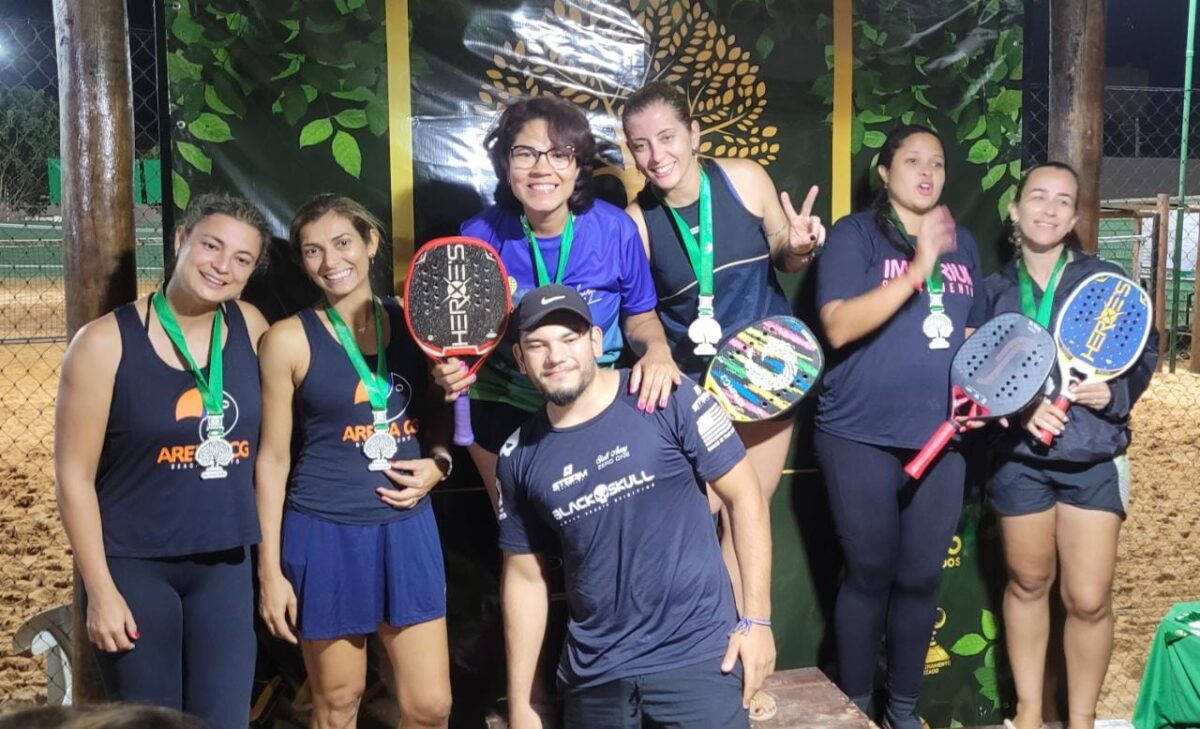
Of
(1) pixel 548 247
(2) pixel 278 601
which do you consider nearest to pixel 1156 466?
(1) pixel 548 247

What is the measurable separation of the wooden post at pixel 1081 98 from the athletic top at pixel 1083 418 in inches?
20.3

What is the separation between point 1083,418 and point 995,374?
36 centimetres

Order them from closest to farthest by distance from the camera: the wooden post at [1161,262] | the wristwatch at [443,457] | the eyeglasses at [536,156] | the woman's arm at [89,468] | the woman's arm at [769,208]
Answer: the woman's arm at [89,468] → the eyeglasses at [536,156] → the wristwatch at [443,457] → the woman's arm at [769,208] → the wooden post at [1161,262]

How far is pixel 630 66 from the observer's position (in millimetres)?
3820

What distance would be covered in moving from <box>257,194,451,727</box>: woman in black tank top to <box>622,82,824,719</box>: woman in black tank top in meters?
0.86

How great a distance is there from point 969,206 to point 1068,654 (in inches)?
66.8

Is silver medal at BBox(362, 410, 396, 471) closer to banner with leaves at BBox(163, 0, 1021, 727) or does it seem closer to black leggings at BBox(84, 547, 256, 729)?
black leggings at BBox(84, 547, 256, 729)

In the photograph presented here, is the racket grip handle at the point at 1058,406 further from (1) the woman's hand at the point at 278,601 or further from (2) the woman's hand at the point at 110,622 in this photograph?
(2) the woman's hand at the point at 110,622

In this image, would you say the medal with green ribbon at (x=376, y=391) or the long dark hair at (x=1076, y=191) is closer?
the medal with green ribbon at (x=376, y=391)

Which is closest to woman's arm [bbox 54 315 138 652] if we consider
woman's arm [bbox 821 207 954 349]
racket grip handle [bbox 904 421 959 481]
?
woman's arm [bbox 821 207 954 349]

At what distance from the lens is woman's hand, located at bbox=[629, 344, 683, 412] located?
2754 mm

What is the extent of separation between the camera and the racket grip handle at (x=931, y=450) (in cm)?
345

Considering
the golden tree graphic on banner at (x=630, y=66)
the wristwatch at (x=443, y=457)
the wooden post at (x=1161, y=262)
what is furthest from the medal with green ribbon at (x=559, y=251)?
the wooden post at (x=1161, y=262)

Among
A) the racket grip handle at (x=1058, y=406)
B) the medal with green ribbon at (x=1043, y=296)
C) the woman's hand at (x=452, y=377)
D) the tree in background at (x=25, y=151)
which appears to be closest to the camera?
the woman's hand at (x=452, y=377)
